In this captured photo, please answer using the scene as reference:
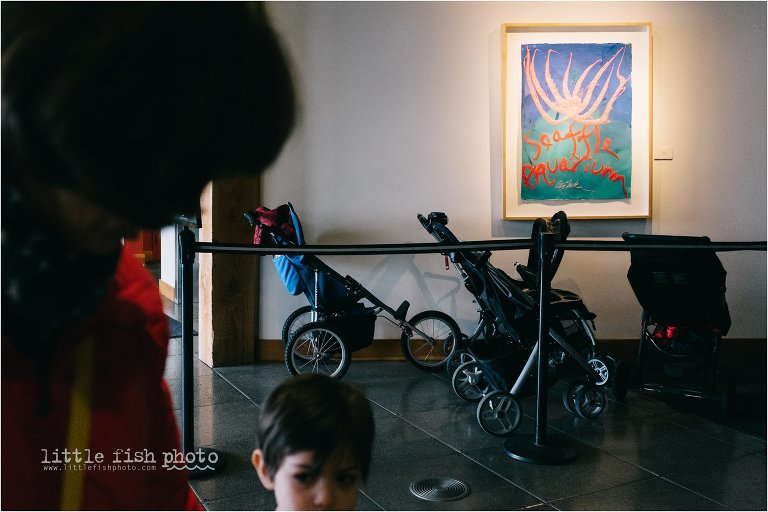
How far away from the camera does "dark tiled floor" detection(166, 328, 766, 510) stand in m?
2.81

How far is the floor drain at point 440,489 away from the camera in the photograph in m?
2.82

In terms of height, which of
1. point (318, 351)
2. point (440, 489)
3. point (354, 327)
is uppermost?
point (354, 327)

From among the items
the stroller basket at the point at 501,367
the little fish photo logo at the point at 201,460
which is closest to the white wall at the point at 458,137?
the stroller basket at the point at 501,367

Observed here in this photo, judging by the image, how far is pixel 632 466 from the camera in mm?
3164

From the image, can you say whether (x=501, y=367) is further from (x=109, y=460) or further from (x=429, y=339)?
(x=109, y=460)

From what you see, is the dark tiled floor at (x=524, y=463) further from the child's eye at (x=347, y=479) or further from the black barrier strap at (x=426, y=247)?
the child's eye at (x=347, y=479)

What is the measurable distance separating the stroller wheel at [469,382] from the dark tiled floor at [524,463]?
5 centimetres

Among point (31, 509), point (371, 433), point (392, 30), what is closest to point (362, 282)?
point (392, 30)

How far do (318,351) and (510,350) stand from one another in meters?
1.12

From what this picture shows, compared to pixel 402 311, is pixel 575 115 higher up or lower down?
higher up

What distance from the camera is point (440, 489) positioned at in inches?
114

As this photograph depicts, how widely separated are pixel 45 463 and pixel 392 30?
14.9ft

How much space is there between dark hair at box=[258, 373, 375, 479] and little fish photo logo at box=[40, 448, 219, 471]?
602 millimetres

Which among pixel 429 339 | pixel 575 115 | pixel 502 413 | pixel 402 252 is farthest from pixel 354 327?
pixel 575 115
